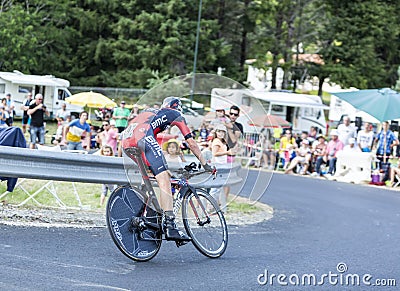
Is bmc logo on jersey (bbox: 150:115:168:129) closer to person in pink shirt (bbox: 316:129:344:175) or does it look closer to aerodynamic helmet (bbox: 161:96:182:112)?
aerodynamic helmet (bbox: 161:96:182:112)

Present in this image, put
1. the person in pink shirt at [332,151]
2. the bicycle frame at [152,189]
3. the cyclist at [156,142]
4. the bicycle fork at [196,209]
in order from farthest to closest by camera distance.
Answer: the person in pink shirt at [332,151] → the bicycle fork at [196,209] → the bicycle frame at [152,189] → the cyclist at [156,142]

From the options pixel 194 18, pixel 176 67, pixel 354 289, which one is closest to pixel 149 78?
pixel 176 67

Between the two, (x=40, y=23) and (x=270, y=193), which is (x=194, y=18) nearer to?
(x=40, y=23)

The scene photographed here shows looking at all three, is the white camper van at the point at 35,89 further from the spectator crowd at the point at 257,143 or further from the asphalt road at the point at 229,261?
the asphalt road at the point at 229,261

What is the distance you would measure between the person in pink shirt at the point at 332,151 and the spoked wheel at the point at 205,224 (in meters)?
16.5

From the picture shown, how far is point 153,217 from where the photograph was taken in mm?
8203

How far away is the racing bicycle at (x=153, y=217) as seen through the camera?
7.91m

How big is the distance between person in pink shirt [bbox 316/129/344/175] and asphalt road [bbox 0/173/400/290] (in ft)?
40.1

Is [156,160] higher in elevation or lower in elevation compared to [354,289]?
higher

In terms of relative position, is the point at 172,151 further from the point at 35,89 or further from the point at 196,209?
the point at 35,89

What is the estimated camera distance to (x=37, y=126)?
23297 mm

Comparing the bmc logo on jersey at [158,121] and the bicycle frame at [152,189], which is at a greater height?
the bmc logo on jersey at [158,121]

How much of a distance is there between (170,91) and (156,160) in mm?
1090

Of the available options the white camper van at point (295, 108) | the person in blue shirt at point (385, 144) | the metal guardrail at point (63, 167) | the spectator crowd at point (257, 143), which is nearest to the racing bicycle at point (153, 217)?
the metal guardrail at point (63, 167)
